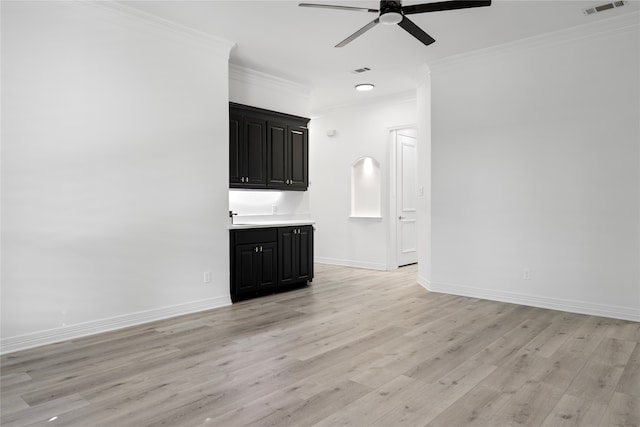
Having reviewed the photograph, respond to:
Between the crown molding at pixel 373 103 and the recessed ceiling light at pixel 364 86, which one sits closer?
the recessed ceiling light at pixel 364 86

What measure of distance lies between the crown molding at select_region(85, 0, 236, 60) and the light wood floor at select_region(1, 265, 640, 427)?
288 cm

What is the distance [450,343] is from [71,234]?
10.8ft

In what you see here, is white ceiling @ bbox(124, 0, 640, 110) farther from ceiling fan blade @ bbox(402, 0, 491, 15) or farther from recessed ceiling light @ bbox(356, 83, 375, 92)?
ceiling fan blade @ bbox(402, 0, 491, 15)

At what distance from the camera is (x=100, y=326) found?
3717 mm

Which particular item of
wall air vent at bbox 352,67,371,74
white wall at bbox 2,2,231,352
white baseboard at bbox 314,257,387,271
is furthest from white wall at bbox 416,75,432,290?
white wall at bbox 2,2,231,352

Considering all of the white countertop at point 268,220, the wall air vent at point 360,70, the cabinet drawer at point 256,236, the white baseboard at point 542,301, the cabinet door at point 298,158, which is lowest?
the white baseboard at point 542,301

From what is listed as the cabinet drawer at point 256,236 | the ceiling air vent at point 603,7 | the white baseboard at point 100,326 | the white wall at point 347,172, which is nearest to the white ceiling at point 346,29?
the ceiling air vent at point 603,7

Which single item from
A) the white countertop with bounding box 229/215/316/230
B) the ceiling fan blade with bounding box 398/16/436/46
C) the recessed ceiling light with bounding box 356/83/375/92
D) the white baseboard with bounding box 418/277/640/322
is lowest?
the white baseboard with bounding box 418/277/640/322

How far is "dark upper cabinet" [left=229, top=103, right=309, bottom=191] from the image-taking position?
5.13m

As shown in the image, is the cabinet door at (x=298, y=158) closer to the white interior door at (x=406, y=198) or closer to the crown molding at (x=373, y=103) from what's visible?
the crown molding at (x=373, y=103)

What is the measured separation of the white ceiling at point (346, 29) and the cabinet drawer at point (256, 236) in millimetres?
2116

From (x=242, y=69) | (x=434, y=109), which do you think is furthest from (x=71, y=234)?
(x=434, y=109)

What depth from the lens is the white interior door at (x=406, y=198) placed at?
7.31 m

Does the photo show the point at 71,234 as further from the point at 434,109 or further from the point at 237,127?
the point at 434,109
